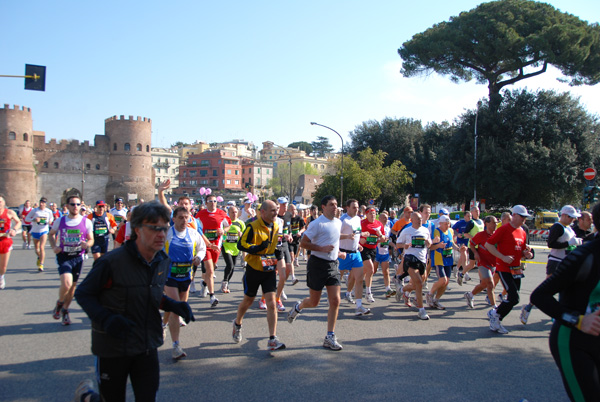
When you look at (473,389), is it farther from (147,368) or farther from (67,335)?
(67,335)

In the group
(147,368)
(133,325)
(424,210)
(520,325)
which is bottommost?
(520,325)

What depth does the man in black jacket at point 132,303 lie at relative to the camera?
2775mm

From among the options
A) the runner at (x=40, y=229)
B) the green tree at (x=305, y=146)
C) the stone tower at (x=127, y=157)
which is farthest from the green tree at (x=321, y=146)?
the runner at (x=40, y=229)

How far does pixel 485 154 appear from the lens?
33500 mm

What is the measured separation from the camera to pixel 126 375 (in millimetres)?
2895

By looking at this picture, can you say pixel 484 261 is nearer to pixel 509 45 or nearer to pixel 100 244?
pixel 100 244

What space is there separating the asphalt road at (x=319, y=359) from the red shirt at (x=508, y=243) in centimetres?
100

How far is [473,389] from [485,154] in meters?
31.8

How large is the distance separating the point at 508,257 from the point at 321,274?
264 cm

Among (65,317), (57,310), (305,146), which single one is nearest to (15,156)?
(57,310)

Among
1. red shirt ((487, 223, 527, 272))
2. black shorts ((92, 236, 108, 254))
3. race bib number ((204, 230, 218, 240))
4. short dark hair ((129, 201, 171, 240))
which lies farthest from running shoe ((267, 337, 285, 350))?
black shorts ((92, 236, 108, 254))

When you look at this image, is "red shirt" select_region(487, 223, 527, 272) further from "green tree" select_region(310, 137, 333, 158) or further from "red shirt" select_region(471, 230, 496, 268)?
"green tree" select_region(310, 137, 333, 158)

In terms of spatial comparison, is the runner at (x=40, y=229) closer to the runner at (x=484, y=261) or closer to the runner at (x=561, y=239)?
the runner at (x=484, y=261)

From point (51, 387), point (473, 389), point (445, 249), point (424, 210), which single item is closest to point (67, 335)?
point (51, 387)
